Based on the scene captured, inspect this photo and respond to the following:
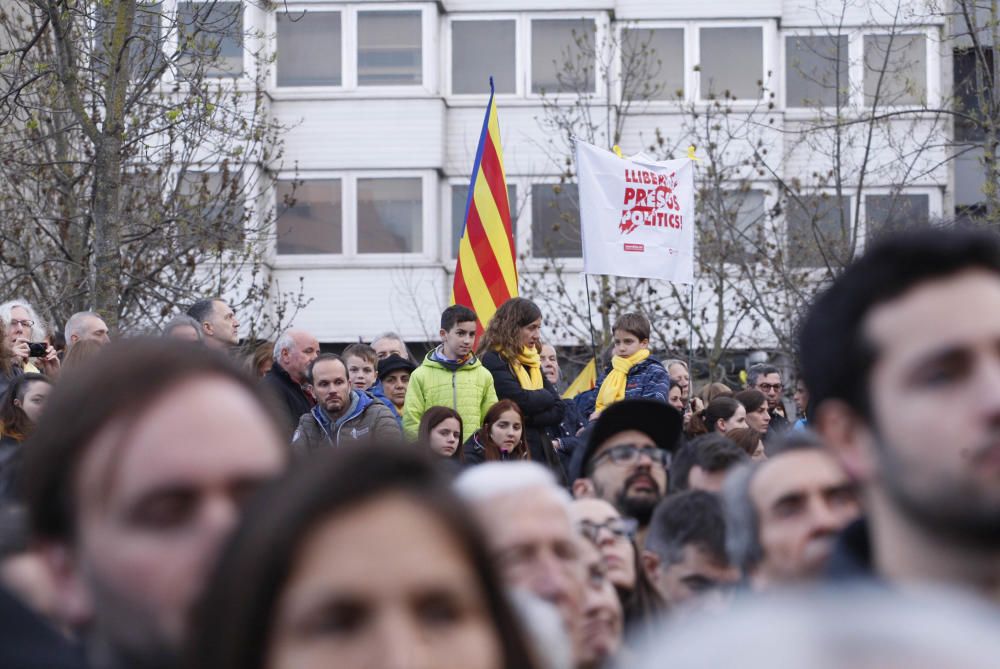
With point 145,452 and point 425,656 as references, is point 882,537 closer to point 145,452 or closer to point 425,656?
point 425,656

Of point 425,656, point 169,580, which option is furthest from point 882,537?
point 169,580

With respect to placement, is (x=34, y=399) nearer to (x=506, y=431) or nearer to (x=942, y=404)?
(x=506, y=431)

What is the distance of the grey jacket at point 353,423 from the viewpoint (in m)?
8.49

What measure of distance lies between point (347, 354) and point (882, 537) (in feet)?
27.0

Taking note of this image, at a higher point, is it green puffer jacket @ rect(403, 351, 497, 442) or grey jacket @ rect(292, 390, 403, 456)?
green puffer jacket @ rect(403, 351, 497, 442)

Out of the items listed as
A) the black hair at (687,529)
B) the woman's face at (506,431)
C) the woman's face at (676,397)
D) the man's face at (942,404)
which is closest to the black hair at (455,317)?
the woman's face at (506,431)

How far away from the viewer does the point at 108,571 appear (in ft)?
6.09

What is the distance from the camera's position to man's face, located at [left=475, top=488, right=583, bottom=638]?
2824 mm

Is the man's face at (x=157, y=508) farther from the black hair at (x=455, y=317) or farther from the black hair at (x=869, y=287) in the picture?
the black hair at (x=455, y=317)

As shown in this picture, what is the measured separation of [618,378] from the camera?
31.4 ft

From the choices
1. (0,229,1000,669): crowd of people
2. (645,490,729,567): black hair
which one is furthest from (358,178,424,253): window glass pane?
(0,229,1000,669): crowd of people

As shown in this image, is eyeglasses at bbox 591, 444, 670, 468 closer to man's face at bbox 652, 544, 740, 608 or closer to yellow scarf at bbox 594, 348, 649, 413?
man's face at bbox 652, 544, 740, 608

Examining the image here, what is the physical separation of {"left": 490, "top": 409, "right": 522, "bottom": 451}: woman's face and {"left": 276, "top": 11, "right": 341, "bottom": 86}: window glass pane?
17.8 m

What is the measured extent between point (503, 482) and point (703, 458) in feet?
7.69
